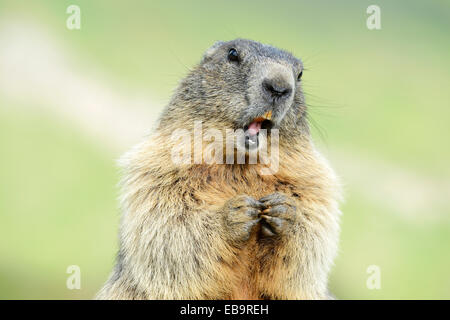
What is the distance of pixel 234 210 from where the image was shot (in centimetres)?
303

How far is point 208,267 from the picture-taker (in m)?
3.13

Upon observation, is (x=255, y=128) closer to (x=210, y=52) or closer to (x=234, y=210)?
(x=234, y=210)

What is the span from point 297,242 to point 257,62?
1037 mm

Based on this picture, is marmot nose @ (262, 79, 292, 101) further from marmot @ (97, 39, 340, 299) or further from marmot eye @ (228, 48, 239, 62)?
marmot eye @ (228, 48, 239, 62)

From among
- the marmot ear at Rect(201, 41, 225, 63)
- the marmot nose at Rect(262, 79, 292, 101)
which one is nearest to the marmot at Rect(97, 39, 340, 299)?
the marmot nose at Rect(262, 79, 292, 101)

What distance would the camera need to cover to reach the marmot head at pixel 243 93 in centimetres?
320

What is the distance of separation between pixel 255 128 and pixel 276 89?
24 cm

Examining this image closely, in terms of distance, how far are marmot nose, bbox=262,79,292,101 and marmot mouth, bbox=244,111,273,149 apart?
9 cm

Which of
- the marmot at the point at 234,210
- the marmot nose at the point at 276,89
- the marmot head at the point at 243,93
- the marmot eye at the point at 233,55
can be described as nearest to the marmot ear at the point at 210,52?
the marmot head at the point at 243,93

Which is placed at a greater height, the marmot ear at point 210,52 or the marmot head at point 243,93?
the marmot ear at point 210,52

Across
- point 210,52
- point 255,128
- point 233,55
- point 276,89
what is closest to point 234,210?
point 255,128

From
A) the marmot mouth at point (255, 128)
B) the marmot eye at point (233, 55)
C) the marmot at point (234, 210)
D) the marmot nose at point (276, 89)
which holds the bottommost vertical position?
the marmot at point (234, 210)

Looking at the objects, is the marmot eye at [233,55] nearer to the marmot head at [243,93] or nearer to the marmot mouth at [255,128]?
the marmot head at [243,93]
